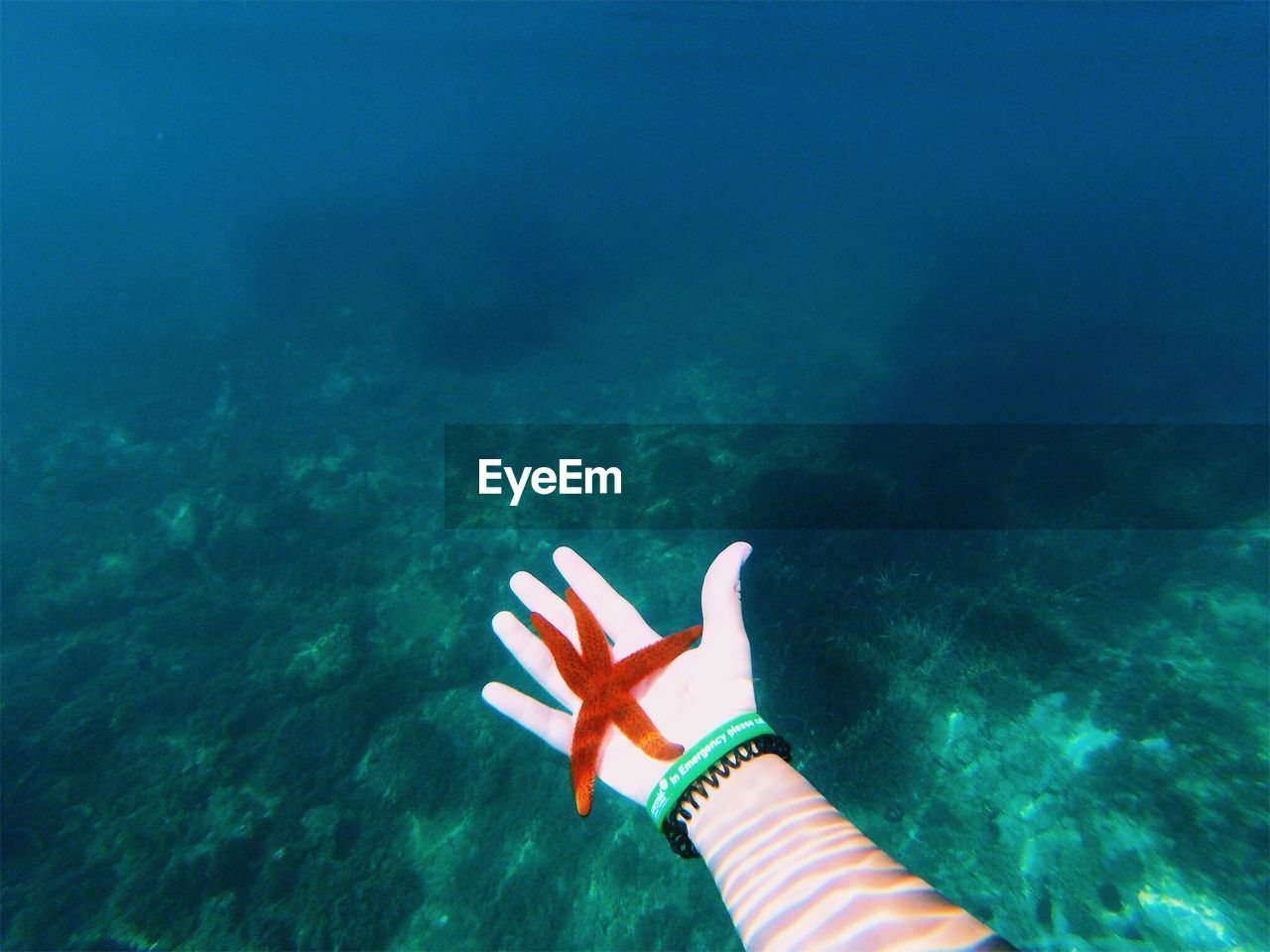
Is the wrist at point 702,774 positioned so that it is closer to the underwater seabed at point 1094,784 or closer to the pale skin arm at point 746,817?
the pale skin arm at point 746,817

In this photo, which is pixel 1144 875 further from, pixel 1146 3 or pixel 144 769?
pixel 1146 3

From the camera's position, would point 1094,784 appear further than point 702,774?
Yes

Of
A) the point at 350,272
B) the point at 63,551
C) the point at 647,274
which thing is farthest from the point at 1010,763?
the point at 350,272

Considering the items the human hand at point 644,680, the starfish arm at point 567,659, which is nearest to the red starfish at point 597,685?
the starfish arm at point 567,659

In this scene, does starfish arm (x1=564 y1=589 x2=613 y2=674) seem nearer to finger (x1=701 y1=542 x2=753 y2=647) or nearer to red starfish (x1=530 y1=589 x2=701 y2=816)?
red starfish (x1=530 y1=589 x2=701 y2=816)

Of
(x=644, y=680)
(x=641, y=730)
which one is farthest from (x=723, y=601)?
(x=641, y=730)
